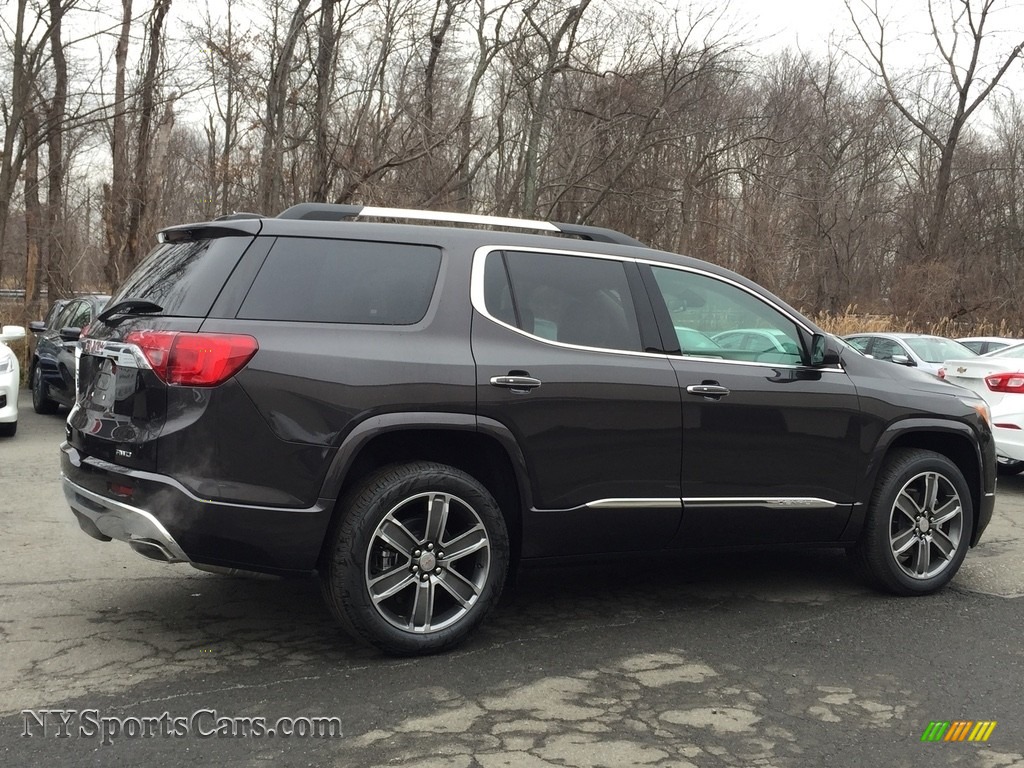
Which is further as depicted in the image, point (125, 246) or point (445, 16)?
point (125, 246)

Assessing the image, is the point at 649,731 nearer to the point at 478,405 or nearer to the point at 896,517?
the point at 478,405

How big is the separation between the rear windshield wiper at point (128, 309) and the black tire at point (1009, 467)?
23.4 ft

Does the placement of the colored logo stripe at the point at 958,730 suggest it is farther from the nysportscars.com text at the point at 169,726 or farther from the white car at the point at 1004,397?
the white car at the point at 1004,397

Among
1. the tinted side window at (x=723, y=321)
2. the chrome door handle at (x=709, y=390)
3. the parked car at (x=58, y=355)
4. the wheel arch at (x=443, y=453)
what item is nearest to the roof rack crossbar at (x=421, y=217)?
the tinted side window at (x=723, y=321)

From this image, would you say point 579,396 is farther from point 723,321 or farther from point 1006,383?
point 1006,383

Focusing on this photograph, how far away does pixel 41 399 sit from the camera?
46.1 feet

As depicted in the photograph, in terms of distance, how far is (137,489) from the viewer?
4031mm

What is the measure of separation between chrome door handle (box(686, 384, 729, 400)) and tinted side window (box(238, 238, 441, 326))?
1310mm

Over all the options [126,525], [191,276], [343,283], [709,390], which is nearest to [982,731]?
[709,390]

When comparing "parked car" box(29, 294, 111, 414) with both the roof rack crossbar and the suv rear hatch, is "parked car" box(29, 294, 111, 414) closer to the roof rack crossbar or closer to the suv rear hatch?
the suv rear hatch

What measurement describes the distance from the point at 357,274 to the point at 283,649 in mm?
1607

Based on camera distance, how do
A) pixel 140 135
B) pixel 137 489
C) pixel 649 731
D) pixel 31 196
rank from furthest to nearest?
1. pixel 31 196
2. pixel 140 135
3. pixel 137 489
4. pixel 649 731

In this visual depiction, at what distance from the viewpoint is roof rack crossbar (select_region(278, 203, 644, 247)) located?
4.65m

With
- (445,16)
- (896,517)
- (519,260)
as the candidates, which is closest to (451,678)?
(519,260)
